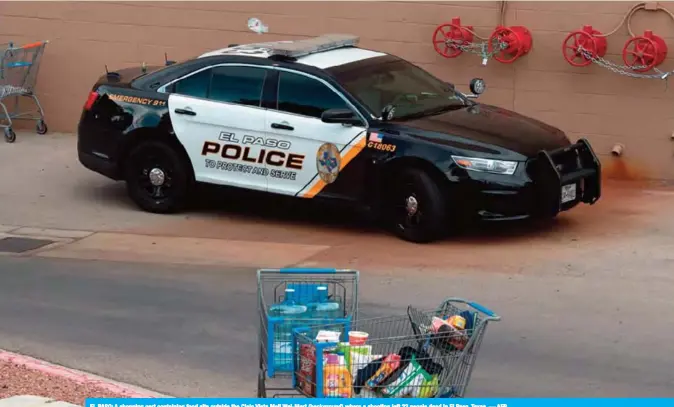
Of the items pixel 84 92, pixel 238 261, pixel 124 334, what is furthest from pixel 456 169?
pixel 84 92

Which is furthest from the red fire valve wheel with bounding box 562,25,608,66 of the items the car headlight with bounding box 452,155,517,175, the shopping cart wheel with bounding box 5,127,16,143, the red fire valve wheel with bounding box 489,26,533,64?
the shopping cart wheel with bounding box 5,127,16,143

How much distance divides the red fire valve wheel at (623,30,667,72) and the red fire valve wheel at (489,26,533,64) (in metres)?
1.09

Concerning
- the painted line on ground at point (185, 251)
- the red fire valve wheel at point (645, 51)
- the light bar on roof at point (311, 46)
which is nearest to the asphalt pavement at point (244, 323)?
Answer: the painted line on ground at point (185, 251)

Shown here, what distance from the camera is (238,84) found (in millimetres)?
11164

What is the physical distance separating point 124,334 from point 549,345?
2.90 metres

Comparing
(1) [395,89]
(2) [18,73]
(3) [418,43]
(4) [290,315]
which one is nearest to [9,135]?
(2) [18,73]

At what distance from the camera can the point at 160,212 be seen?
11828 millimetres

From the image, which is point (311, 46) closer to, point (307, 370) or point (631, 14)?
point (631, 14)

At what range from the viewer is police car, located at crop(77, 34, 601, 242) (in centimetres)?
1020

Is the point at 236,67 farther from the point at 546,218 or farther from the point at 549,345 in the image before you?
the point at 549,345

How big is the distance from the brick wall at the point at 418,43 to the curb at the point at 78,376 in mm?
7440

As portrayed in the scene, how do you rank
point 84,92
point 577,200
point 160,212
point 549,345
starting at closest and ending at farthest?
point 549,345 → point 577,200 → point 160,212 → point 84,92

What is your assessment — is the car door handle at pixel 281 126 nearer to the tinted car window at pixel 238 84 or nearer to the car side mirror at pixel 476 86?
the tinted car window at pixel 238 84

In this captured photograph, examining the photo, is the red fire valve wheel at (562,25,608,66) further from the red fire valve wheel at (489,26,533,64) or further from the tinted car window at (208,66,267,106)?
the tinted car window at (208,66,267,106)
